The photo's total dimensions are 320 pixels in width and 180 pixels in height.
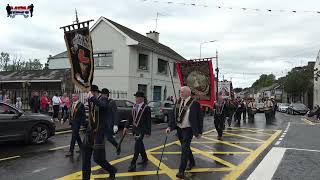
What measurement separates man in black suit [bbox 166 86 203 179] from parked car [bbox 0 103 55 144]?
5620 millimetres

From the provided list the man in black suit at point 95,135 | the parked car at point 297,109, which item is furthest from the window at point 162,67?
the man in black suit at point 95,135

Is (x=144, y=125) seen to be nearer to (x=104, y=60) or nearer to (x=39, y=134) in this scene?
(x=39, y=134)

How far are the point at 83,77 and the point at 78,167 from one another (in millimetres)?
2688

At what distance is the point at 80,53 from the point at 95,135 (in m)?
1.45

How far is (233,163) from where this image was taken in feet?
31.2

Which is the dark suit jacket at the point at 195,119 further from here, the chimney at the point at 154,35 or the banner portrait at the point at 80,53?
the chimney at the point at 154,35

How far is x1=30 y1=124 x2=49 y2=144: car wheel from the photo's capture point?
40.5 feet

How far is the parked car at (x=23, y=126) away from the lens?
1154 centimetres

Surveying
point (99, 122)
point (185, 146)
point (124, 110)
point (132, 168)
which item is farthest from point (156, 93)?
point (99, 122)

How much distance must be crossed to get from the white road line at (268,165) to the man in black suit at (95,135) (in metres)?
3.02

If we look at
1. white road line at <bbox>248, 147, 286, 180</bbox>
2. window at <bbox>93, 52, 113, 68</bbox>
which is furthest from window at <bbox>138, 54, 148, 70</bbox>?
white road line at <bbox>248, 147, 286, 180</bbox>

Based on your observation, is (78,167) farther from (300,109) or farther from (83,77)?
(300,109)

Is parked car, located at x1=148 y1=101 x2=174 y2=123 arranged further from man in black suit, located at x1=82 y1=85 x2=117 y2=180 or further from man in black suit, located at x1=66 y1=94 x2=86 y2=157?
man in black suit, located at x1=82 y1=85 x2=117 y2=180

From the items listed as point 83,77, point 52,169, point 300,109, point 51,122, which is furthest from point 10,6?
point 300,109
